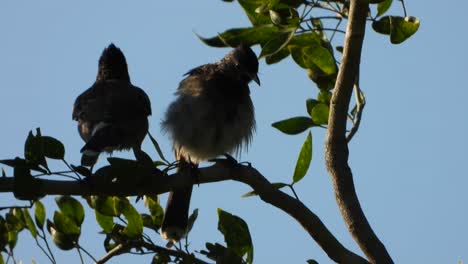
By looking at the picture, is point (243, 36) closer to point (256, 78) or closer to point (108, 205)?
point (108, 205)

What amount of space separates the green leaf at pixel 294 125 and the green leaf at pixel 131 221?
2.73 feet

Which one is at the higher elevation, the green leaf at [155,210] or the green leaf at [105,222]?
the green leaf at [155,210]

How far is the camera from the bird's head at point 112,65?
27.3 feet

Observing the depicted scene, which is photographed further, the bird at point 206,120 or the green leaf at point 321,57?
the bird at point 206,120

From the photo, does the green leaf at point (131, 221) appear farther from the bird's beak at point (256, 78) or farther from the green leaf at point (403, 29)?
the bird's beak at point (256, 78)

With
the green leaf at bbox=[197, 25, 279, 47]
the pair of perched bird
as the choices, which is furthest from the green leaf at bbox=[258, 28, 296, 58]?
the pair of perched bird

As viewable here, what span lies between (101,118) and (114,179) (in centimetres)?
291

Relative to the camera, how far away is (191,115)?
5977mm

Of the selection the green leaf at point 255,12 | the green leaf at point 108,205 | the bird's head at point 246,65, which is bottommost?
the green leaf at point 108,205

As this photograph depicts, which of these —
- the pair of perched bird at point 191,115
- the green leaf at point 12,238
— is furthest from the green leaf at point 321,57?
the pair of perched bird at point 191,115

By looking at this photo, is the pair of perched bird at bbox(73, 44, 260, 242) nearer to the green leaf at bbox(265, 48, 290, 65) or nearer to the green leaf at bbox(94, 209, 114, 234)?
the green leaf at bbox(265, 48, 290, 65)

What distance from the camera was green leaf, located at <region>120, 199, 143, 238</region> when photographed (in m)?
3.53

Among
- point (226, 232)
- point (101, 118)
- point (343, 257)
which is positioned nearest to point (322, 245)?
point (343, 257)

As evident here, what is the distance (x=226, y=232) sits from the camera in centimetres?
342
